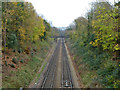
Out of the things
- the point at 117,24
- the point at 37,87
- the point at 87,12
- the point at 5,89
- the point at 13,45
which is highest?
the point at 87,12

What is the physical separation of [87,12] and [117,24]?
1644cm

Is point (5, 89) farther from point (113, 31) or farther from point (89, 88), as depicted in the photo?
point (113, 31)

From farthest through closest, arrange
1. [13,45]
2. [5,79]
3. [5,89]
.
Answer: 1. [13,45]
2. [5,79]
3. [5,89]

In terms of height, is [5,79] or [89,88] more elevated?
[5,79]

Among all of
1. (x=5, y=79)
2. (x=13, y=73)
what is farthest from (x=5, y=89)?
(x=13, y=73)

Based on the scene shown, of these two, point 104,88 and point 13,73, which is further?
point 13,73

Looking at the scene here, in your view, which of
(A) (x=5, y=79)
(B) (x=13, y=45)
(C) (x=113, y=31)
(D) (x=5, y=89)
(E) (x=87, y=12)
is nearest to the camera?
(C) (x=113, y=31)

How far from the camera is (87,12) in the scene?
22859 millimetres

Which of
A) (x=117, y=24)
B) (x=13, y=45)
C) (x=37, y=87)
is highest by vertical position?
(x=117, y=24)

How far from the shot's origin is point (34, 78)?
1384 centimetres

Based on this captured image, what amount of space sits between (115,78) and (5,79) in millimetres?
8491

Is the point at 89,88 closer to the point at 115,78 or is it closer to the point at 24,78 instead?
the point at 115,78

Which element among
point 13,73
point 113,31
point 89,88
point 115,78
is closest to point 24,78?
point 13,73

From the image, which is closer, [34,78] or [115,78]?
[115,78]
